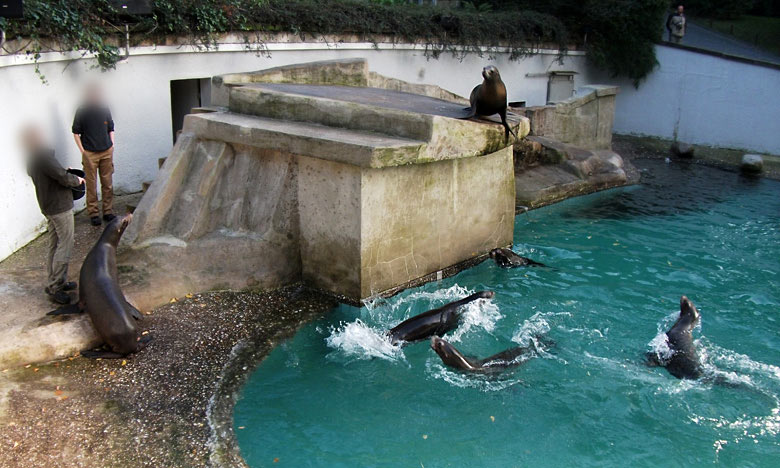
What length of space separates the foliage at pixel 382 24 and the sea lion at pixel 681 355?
8.33 m

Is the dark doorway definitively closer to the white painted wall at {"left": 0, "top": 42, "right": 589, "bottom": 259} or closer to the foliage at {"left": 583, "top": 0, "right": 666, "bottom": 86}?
the white painted wall at {"left": 0, "top": 42, "right": 589, "bottom": 259}

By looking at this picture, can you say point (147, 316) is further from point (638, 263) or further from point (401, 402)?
point (638, 263)

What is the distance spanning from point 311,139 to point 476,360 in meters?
3.10

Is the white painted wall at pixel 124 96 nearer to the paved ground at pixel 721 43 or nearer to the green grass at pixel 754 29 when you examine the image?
the paved ground at pixel 721 43

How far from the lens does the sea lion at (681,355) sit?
6965 mm

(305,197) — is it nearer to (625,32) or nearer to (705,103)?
(625,32)

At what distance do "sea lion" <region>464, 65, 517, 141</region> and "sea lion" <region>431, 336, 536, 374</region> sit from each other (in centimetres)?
311

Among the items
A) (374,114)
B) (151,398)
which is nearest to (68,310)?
(151,398)

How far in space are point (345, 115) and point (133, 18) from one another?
4394 mm

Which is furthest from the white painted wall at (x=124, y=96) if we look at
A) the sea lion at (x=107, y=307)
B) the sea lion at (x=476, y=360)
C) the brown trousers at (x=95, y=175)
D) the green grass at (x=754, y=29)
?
the green grass at (x=754, y=29)

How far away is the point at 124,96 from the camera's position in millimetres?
10758

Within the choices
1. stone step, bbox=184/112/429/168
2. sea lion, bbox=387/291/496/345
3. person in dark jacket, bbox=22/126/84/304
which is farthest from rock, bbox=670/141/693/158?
person in dark jacket, bbox=22/126/84/304

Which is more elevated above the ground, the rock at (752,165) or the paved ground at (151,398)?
the rock at (752,165)

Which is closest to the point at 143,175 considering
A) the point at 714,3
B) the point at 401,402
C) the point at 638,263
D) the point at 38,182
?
the point at 38,182
